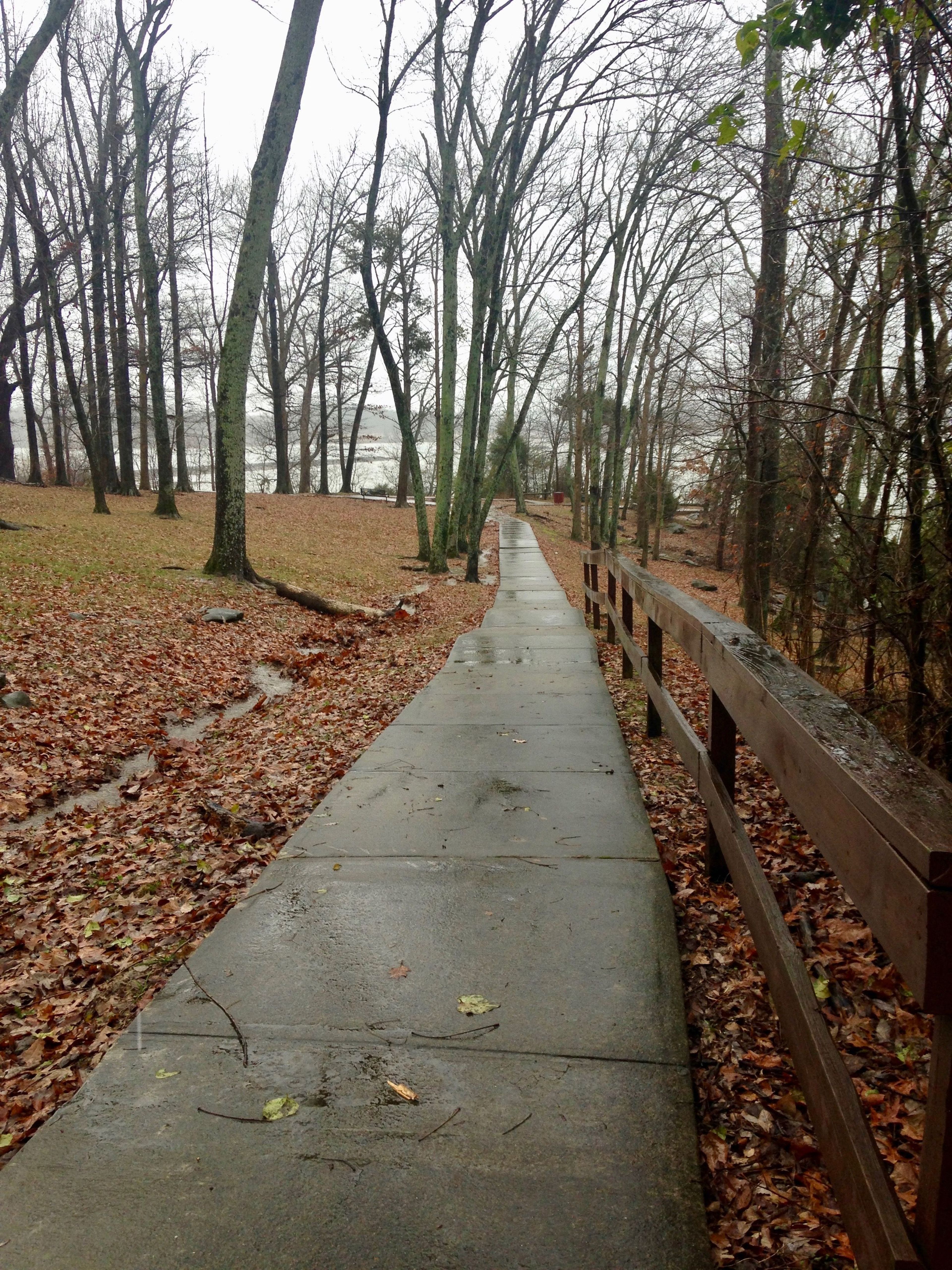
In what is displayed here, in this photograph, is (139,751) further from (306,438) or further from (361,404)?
(306,438)

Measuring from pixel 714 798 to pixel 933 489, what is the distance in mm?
2062

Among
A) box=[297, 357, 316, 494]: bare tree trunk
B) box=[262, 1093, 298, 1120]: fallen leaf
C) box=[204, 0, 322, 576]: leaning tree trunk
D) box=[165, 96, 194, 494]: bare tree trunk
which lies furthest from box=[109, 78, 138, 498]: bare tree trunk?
box=[262, 1093, 298, 1120]: fallen leaf

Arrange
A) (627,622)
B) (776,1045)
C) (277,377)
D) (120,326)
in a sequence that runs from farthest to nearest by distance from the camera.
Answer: (277,377)
(120,326)
(627,622)
(776,1045)

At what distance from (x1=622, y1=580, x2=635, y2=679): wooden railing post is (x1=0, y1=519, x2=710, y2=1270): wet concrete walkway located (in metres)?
3.57

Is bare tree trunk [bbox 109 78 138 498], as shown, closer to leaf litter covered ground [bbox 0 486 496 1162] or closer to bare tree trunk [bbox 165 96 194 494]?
bare tree trunk [bbox 165 96 194 494]

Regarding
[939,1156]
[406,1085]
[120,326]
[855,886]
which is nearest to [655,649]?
[406,1085]

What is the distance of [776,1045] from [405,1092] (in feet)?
3.82

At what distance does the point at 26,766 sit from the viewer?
5359mm

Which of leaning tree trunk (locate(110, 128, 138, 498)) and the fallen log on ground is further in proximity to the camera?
leaning tree trunk (locate(110, 128, 138, 498))

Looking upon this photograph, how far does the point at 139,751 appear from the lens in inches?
237

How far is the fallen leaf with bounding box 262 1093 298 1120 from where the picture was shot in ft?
6.71

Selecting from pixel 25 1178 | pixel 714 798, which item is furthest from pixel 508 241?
pixel 25 1178

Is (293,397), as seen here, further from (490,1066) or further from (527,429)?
(490,1066)

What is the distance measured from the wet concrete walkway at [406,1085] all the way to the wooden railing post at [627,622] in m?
3.57
